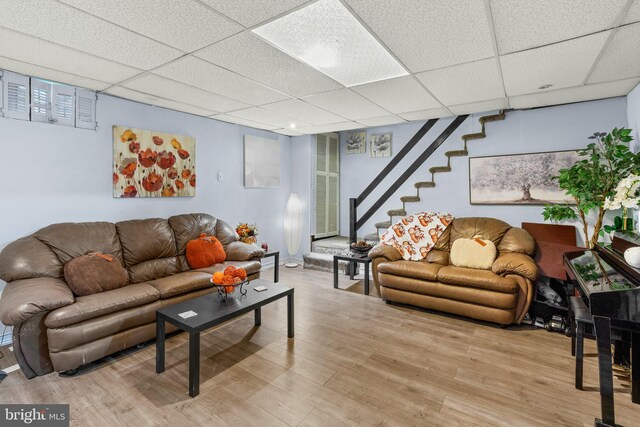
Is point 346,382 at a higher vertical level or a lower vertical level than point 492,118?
lower

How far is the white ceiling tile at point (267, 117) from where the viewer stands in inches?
160

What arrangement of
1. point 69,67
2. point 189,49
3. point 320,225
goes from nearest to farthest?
point 189,49 → point 69,67 → point 320,225

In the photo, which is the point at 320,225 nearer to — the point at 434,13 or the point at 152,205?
the point at 152,205

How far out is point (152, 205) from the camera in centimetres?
386

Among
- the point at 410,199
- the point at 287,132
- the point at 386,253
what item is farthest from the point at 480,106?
the point at 287,132

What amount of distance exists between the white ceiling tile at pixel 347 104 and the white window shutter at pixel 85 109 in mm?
2275

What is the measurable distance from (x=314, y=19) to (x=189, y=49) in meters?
1.02

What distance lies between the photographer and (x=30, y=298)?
85.3 inches

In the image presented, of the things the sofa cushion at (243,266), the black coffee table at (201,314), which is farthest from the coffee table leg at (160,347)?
the sofa cushion at (243,266)

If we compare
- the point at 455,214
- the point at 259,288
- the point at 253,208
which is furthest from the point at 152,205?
the point at 455,214

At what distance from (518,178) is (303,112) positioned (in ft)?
9.95

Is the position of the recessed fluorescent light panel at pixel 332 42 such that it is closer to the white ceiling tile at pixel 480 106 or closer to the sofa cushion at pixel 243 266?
the white ceiling tile at pixel 480 106

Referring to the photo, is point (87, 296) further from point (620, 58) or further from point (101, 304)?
point (620, 58)

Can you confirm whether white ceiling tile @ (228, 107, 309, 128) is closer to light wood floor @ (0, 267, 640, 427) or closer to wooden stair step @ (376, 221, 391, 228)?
wooden stair step @ (376, 221, 391, 228)
